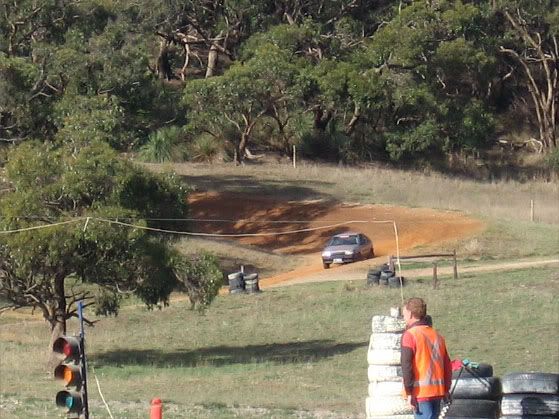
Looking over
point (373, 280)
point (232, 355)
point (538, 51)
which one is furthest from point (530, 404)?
point (538, 51)

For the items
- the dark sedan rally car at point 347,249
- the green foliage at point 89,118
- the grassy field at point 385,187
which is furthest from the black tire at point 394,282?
the grassy field at point 385,187

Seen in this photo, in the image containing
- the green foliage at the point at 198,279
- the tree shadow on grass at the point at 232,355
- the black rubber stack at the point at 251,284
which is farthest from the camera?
the black rubber stack at the point at 251,284

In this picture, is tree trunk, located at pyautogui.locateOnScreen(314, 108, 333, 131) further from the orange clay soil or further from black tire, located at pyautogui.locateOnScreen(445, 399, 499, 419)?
black tire, located at pyautogui.locateOnScreen(445, 399, 499, 419)

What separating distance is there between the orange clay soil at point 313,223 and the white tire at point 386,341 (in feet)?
111

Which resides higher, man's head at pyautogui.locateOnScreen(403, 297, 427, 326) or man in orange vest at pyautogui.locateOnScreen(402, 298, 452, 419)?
man's head at pyautogui.locateOnScreen(403, 297, 427, 326)

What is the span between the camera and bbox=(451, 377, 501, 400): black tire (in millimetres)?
13766

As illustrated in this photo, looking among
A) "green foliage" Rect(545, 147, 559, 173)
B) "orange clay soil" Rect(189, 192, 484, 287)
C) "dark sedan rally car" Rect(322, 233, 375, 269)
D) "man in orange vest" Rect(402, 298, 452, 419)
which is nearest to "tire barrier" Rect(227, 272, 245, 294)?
"orange clay soil" Rect(189, 192, 484, 287)

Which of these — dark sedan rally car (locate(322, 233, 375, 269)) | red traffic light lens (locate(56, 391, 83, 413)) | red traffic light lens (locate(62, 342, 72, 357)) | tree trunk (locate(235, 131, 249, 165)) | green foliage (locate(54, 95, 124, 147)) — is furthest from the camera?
tree trunk (locate(235, 131, 249, 165))

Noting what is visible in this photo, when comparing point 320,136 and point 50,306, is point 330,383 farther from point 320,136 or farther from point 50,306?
point 320,136

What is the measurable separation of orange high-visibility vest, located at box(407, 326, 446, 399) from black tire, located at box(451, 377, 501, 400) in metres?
2.85

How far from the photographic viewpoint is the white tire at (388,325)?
12.9 m

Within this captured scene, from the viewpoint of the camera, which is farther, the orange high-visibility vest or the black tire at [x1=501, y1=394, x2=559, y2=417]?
the black tire at [x1=501, y1=394, x2=559, y2=417]

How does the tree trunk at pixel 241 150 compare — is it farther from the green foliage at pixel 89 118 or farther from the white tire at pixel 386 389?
A: the white tire at pixel 386 389

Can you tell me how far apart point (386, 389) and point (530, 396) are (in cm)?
175
